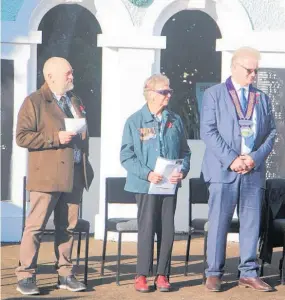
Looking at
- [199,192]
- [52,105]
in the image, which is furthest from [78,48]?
[52,105]

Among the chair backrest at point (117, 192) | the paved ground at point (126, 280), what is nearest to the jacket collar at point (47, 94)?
the chair backrest at point (117, 192)

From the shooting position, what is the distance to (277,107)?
40.0 feet

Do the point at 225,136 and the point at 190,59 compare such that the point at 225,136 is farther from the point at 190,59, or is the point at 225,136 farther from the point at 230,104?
the point at 190,59

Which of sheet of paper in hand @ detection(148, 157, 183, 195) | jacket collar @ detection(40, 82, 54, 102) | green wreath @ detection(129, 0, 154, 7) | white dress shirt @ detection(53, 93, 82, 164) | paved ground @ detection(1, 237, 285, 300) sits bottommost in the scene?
paved ground @ detection(1, 237, 285, 300)

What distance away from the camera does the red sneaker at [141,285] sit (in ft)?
28.1

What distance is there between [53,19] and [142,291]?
496 cm

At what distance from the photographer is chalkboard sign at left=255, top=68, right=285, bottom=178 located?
12.0m

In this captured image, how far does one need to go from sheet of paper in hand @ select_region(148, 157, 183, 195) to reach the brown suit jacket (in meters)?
0.68

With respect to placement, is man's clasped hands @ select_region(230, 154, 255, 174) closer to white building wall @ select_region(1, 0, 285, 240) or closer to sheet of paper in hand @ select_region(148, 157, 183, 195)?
sheet of paper in hand @ select_region(148, 157, 183, 195)

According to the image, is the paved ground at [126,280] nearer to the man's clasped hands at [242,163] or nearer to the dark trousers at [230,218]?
the dark trousers at [230,218]

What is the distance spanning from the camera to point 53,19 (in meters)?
12.6

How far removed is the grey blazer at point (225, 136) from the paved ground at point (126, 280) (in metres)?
0.93

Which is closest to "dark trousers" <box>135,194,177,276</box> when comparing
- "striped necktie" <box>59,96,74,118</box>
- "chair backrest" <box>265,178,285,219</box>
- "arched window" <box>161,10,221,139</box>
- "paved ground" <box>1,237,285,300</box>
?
"paved ground" <box>1,237,285,300</box>

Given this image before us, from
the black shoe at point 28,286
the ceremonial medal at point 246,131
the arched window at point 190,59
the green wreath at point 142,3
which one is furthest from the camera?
the arched window at point 190,59
